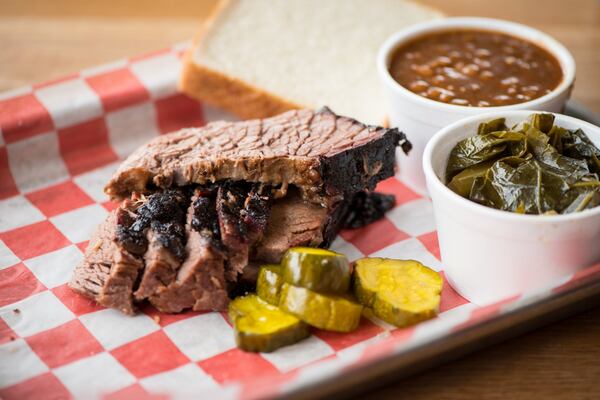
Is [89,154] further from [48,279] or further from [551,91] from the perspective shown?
[551,91]

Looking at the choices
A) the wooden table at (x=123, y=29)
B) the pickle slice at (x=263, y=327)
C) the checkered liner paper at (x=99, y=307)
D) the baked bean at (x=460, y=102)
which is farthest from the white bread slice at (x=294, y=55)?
the pickle slice at (x=263, y=327)

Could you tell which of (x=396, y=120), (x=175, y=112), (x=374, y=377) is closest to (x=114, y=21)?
(x=175, y=112)

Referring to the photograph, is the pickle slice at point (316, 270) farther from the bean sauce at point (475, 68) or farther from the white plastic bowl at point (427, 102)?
the bean sauce at point (475, 68)

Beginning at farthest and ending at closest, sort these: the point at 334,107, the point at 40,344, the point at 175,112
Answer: the point at 175,112, the point at 334,107, the point at 40,344

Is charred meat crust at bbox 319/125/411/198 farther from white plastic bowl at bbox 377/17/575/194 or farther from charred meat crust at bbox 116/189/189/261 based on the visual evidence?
charred meat crust at bbox 116/189/189/261


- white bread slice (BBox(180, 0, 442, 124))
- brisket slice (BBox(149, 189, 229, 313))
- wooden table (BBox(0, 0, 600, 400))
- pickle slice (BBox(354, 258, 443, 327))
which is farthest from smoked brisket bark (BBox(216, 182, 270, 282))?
wooden table (BBox(0, 0, 600, 400))

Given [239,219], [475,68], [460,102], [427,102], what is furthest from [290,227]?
[475,68]

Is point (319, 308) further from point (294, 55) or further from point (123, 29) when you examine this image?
point (123, 29)
